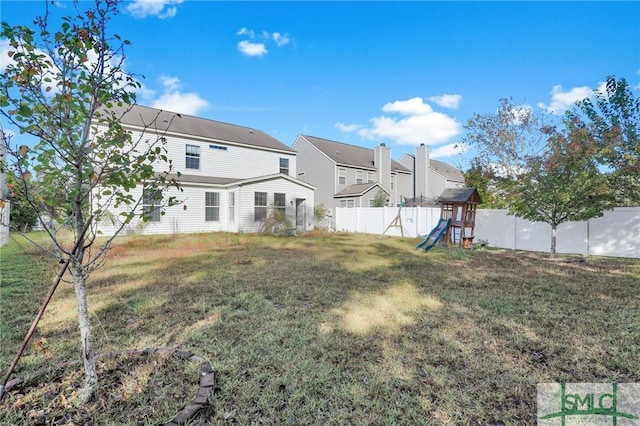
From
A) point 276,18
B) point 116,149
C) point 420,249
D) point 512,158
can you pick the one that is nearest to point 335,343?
point 116,149

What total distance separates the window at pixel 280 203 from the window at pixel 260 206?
23.7 inches

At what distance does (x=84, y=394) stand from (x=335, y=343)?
6.80 feet

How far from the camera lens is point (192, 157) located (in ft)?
53.7

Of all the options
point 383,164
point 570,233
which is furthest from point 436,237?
point 383,164

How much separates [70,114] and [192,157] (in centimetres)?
1530

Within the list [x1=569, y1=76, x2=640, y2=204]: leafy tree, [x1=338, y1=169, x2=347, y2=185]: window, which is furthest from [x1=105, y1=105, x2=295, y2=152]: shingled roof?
[x1=569, y1=76, x2=640, y2=204]: leafy tree

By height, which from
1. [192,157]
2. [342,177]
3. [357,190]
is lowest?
[357,190]

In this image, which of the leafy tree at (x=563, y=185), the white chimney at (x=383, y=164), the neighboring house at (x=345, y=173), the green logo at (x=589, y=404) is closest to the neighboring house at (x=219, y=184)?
the neighboring house at (x=345, y=173)

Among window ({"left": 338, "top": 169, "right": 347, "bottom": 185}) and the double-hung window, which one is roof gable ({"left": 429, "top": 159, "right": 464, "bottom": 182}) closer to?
Answer: window ({"left": 338, "top": 169, "right": 347, "bottom": 185})

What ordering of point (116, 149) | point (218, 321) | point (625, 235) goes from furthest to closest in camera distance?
point (625, 235) < point (218, 321) < point (116, 149)

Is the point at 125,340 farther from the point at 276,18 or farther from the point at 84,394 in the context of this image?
the point at 276,18

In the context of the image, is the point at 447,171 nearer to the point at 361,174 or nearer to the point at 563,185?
the point at 361,174

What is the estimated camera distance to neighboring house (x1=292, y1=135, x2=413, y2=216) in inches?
910

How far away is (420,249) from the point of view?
35.7 feet
